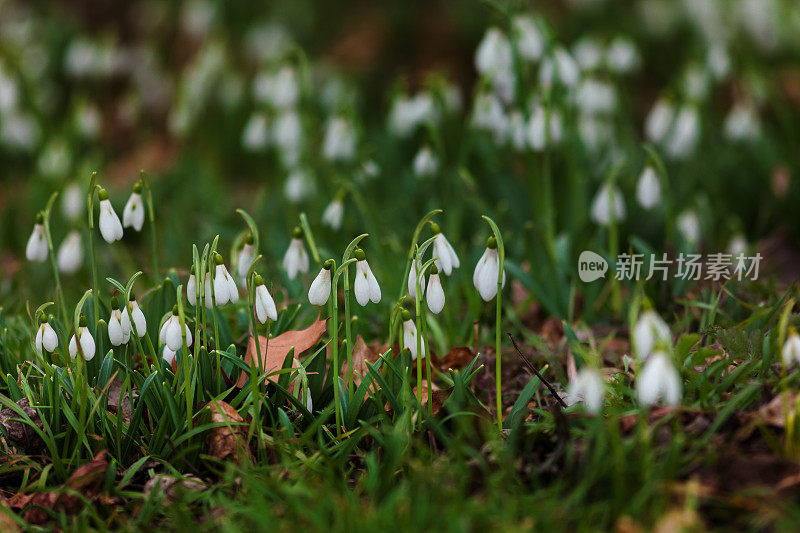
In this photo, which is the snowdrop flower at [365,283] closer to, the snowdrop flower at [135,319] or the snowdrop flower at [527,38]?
the snowdrop flower at [135,319]

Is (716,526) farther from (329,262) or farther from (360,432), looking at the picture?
(329,262)

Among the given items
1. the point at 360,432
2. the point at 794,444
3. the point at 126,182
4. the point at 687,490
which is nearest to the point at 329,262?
the point at 360,432

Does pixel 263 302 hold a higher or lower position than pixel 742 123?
lower

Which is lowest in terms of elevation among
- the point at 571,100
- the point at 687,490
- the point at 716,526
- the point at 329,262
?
the point at 716,526

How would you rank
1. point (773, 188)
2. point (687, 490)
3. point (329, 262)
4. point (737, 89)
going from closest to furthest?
point (687, 490)
point (329, 262)
point (773, 188)
point (737, 89)

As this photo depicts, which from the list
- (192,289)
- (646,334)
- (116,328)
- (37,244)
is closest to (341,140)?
(37,244)

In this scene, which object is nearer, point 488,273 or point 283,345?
point 488,273

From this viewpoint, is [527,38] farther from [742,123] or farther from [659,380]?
[659,380]
